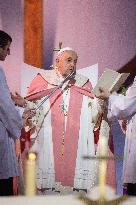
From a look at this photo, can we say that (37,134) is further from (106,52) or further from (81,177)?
(106,52)

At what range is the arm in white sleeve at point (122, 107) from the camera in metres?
3.70

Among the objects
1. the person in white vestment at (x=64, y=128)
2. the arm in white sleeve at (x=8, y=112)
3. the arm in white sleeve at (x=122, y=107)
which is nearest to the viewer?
the arm in white sleeve at (x=8, y=112)

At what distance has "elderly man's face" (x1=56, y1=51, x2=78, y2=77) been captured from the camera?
193 inches

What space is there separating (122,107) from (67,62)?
1.37 metres

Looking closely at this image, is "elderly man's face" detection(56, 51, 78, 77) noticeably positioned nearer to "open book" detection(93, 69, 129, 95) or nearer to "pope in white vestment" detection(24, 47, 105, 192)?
"pope in white vestment" detection(24, 47, 105, 192)

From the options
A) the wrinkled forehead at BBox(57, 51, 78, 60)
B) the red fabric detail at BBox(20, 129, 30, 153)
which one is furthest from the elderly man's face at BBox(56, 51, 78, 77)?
the red fabric detail at BBox(20, 129, 30, 153)

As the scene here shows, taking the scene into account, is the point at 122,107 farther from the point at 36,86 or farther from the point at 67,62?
the point at 36,86

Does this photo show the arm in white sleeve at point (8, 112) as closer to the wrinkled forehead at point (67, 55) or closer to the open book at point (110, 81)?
the open book at point (110, 81)

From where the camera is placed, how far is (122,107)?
3.73m

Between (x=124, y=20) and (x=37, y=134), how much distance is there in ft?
6.47

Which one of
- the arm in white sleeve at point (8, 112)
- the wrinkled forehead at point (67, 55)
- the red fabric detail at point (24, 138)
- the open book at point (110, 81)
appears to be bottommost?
the red fabric detail at point (24, 138)

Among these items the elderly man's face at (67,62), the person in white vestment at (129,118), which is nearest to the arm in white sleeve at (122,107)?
the person in white vestment at (129,118)

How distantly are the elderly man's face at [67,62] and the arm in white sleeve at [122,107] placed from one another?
1.15 metres

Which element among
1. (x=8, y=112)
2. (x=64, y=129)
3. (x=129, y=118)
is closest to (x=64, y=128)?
(x=64, y=129)
